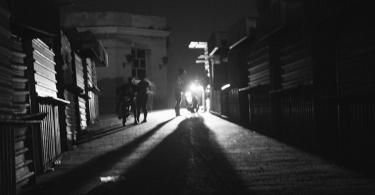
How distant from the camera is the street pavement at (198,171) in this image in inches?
154

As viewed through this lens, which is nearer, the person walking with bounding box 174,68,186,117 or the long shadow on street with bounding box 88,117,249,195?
the long shadow on street with bounding box 88,117,249,195

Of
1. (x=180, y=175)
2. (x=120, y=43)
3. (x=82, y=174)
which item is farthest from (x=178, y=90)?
(x=180, y=175)

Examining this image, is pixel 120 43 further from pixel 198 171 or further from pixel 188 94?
pixel 198 171

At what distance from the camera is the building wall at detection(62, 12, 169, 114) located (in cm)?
2298

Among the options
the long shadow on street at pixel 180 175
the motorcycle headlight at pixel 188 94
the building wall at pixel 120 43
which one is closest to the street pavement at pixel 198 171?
the long shadow on street at pixel 180 175

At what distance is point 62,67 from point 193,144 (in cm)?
389

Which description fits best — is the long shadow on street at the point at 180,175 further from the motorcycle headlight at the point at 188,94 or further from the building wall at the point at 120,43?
the building wall at the point at 120,43

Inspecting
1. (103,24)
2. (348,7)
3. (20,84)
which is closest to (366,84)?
(348,7)

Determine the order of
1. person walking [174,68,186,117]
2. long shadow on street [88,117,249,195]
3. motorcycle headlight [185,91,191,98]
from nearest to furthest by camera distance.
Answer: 1. long shadow on street [88,117,249,195]
2. person walking [174,68,186,117]
3. motorcycle headlight [185,91,191,98]

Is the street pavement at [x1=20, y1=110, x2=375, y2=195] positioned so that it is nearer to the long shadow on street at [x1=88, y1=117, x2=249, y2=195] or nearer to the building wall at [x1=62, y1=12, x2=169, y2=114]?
the long shadow on street at [x1=88, y1=117, x2=249, y2=195]

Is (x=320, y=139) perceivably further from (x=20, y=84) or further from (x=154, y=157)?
(x=20, y=84)

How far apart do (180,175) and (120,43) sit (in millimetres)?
20263

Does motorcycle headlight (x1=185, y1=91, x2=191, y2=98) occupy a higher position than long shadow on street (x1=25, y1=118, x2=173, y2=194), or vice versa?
motorcycle headlight (x1=185, y1=91, x2=191, y2=98)

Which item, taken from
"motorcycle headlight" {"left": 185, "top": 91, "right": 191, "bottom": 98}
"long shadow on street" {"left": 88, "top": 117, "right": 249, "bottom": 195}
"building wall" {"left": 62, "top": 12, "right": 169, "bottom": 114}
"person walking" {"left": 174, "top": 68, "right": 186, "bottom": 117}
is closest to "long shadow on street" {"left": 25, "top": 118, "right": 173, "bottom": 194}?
"long shadow on street" {"left": 88, "top": 117, "right": 249, "bottom": 195}
